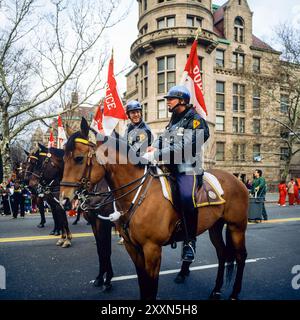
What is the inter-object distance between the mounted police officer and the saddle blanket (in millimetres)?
161

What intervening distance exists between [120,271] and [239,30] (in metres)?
43.6

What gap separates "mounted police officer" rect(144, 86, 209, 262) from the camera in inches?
146

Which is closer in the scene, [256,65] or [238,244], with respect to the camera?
[238,244]

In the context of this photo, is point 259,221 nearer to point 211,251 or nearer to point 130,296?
point 211,251

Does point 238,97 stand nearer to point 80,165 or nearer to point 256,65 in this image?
point 256,65

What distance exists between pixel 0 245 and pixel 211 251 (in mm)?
6058

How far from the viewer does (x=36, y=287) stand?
187 inches

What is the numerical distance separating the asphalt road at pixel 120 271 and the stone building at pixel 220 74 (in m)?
24.4

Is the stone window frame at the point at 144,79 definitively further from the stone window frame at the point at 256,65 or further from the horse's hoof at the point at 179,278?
A: the horse's hoof at the point at 179,278

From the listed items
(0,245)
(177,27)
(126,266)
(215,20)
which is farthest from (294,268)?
(215,20)

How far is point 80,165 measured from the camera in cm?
371

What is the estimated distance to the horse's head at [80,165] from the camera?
3646 mm

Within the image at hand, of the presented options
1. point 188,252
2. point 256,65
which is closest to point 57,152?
point 188,252

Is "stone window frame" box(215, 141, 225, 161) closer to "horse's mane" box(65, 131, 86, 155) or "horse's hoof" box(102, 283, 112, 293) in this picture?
"horse's hoof" box(102, 283, 112, 293)
